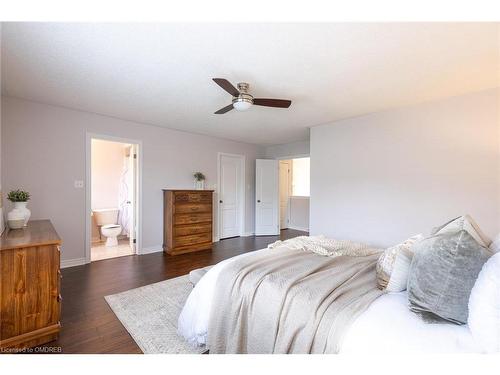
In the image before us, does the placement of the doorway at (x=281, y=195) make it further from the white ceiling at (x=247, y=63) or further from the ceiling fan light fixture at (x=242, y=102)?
Result: the ceiling fan light fixture at (x=242, y=102)

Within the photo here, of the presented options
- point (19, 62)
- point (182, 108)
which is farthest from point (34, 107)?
point (182, 108)

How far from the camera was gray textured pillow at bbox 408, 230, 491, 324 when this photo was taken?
102 centimetres

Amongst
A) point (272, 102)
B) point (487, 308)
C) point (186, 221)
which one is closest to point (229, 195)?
point (186, 221)

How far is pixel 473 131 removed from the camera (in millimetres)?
2793

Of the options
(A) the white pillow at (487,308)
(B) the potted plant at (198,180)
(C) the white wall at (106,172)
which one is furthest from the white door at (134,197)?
(A) the white pillow at (487,308)

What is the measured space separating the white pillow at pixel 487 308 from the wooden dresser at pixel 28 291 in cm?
257

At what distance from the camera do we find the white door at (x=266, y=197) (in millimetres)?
6039

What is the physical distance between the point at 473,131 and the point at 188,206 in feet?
14.1

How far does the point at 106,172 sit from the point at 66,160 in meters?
2.00

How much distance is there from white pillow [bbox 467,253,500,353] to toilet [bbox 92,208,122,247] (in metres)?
5.19

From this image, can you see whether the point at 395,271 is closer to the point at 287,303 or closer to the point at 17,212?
the point at 287,303

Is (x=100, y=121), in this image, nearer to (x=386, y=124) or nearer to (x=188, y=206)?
(x=188, y=206)

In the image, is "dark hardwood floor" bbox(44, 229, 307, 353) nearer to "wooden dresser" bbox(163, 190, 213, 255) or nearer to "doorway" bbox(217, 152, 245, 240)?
"wooden dresser" bbox(163, 190, 213, 255)

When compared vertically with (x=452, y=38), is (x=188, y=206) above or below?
below
